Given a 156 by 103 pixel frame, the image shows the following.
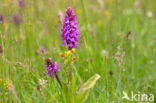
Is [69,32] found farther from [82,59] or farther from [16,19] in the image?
[16,19]

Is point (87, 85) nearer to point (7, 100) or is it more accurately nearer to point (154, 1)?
point (7, 100)

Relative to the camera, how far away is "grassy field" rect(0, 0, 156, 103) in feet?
7.62

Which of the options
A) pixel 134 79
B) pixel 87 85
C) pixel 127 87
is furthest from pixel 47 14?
pixel 87 85

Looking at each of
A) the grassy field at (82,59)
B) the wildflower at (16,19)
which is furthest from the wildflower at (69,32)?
the wildflower at (16,19)

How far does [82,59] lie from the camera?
330 centimetres

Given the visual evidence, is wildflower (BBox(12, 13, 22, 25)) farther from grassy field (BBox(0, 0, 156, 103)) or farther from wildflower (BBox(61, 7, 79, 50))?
wildflower (BBox(61, 7, 79, 50))

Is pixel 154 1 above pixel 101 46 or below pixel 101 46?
above

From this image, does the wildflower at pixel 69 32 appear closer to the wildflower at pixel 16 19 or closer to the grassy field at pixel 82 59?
the grassy field at pixel 82 59

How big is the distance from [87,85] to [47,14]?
312 centimetres

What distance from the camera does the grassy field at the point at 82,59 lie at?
2322 millimetres

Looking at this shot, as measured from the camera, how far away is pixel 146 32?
4574 mm

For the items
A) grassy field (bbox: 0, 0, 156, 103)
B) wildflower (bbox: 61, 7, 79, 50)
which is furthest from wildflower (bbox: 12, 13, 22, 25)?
wildflower (bbox: 61, 7, 79, 50)

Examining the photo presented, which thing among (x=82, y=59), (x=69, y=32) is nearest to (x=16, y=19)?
(x=82, y=59)

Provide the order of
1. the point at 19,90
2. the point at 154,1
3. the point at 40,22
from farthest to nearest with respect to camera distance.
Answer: the point at 154,1, the point at 40,22, the point at 19,90
